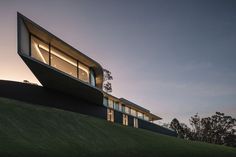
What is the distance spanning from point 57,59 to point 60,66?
585 millimetres

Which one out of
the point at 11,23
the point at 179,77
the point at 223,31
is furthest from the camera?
the point at 179,77

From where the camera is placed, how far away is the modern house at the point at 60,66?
21.3 meters

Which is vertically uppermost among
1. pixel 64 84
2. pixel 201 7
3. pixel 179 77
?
pixel 201 7

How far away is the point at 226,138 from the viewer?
281 ft

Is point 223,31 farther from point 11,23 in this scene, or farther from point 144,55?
point 11,23

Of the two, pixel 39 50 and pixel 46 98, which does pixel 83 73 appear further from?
pixel 39 50

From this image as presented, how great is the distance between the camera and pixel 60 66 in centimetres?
2531

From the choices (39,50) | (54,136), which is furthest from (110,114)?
(54,136)

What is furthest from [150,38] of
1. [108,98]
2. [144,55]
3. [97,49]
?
[108,98]

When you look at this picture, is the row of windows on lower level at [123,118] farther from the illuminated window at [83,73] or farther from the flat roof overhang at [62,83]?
the illuminated window at [83,73]

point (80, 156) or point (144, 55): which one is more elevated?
point (144, 55)

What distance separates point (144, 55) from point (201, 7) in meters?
11.4

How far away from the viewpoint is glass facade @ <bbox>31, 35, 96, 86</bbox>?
23294 millimetres

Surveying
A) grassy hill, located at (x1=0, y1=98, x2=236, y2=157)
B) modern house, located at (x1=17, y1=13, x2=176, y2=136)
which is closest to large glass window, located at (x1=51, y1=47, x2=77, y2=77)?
modern house, located at (x1=17, y1=13, x2=176, y2=136)
